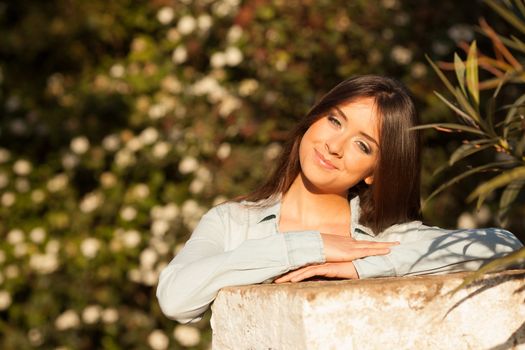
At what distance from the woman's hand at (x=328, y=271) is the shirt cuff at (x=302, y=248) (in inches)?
1.2

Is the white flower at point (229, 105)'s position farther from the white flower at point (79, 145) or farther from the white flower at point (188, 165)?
the white flower at point (79, 145)

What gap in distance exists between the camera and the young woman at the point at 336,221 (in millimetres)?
2055

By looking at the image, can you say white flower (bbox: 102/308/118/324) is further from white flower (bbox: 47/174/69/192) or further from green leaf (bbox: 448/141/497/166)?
green leaf (bbox: 448/141/497/166)

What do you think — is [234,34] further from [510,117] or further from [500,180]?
[500,180]

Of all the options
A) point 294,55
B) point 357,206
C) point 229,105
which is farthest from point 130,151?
point 357,206

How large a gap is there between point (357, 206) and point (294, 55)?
97.0 inches

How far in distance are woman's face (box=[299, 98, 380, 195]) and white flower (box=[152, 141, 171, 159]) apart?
2.69m

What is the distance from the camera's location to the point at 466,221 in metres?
4.31

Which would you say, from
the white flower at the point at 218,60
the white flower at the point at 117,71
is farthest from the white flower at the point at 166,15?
the white flower at the point at 117,71

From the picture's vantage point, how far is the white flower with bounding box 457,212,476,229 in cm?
429

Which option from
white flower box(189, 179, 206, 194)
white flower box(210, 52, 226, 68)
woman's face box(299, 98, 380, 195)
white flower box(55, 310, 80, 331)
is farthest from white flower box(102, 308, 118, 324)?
woman's face box(299, 98, 380, 195)

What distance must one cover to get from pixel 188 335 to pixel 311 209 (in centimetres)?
217

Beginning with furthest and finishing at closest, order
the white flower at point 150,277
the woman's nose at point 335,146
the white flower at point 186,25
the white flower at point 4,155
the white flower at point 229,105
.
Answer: the white flower at point 4,155 < the white flower at point 186,25 < the white flower at point 229,105 < the white flower at point 150,277 < the woman's nose at point 335,146

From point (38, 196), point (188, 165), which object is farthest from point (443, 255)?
point (38, 196)
